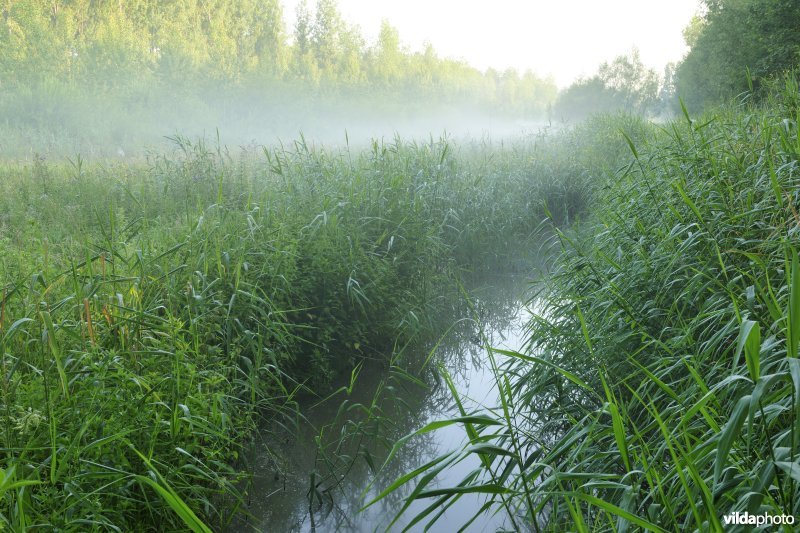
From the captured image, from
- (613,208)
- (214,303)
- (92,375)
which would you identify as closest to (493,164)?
(613,208)

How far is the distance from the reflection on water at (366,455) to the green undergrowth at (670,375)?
193mm

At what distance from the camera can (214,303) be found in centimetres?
334

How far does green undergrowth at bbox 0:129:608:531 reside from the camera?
210 cm

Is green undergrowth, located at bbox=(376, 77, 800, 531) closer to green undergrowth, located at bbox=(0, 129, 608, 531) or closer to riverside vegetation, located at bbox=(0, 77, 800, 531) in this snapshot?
riverside vegetation, located at bbox=(0, 77, 800, 531)

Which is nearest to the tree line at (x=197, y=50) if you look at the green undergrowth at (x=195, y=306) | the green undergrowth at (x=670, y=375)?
the green undergrowth at (x=195, y=306)

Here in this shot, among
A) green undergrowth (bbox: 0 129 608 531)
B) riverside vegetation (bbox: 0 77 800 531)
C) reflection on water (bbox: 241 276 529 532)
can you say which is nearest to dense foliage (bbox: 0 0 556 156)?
green undergrowth (bbox: 0 129 608 531)

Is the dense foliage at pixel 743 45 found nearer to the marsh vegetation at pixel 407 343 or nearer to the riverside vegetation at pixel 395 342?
the marsh vegetation at pixel 407 343

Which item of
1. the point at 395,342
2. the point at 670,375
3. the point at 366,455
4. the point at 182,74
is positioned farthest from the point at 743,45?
the point at 182,74

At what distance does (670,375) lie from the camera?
2564 millimetres

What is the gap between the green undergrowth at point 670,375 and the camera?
5.03ft

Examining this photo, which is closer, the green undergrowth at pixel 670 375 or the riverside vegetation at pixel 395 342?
the green undergrowth at pixel 670 375

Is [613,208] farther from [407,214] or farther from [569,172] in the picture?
[569,172]

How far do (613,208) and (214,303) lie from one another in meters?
3.50

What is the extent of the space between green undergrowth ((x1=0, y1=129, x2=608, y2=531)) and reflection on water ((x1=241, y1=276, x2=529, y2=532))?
202 mm
